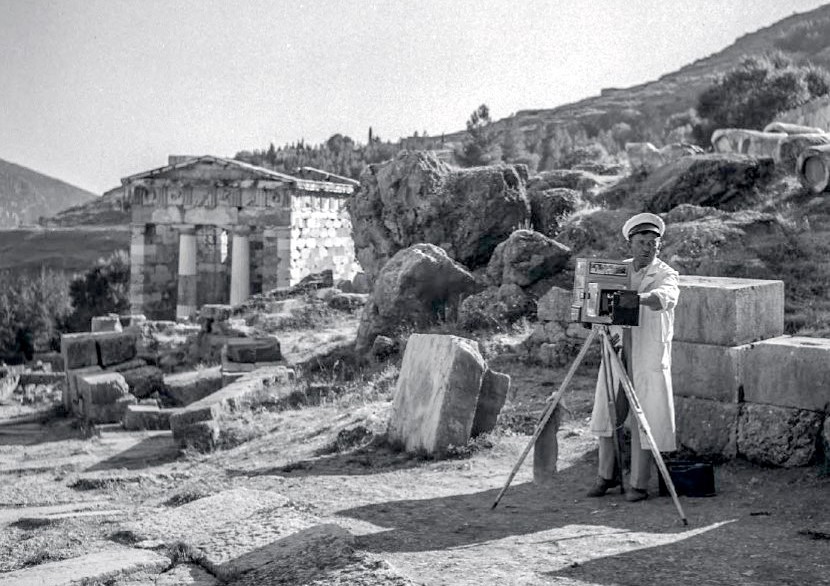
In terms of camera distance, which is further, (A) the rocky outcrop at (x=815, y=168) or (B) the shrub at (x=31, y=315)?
(B) the shrub at (x=31, y=315)

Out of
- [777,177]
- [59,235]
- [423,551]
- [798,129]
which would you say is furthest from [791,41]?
[423,551]

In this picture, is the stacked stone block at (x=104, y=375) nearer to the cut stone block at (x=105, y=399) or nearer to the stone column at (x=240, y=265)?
the cut stone block at (x=105, y=399)

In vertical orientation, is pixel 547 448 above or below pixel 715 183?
below

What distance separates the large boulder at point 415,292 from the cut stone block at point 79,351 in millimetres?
5057

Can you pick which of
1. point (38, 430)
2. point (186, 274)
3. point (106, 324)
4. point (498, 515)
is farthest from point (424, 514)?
point (186, 274)

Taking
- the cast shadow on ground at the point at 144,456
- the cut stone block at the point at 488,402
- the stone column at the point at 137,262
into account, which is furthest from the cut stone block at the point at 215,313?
the stone column at the point at 137,262

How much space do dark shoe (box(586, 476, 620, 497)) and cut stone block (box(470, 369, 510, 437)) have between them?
6.94 feet

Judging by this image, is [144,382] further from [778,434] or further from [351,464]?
[778,434]

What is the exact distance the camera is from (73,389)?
16312 mm

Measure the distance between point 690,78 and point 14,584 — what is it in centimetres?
8807

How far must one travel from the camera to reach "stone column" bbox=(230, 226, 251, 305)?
35656 millimetres

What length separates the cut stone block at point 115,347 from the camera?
17734 millimetres

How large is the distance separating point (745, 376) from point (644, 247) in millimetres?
1717

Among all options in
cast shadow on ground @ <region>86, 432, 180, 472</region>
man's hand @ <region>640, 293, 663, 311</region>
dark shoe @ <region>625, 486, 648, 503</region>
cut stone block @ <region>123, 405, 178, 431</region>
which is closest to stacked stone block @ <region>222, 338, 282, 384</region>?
cut stone block @ <region>123, 405, 178, 431</region>
